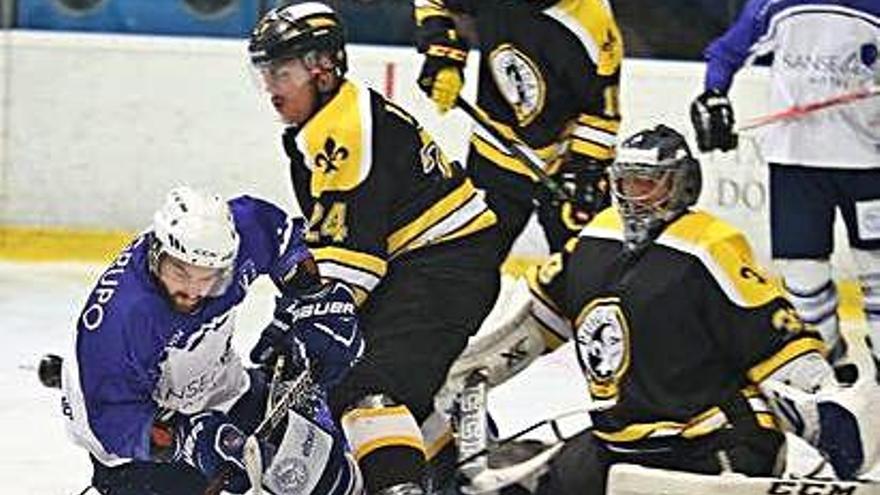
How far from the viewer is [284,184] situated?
6.77 metres

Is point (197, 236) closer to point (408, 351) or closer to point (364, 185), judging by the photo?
point (364, 185)

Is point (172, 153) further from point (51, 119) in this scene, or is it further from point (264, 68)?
point (264, 68)

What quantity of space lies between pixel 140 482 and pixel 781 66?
166 centimetres

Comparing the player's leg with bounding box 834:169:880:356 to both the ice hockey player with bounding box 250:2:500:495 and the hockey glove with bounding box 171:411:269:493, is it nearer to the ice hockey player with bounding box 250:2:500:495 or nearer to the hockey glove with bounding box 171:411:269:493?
the ice hockey player with bounding box 250:2:500:495

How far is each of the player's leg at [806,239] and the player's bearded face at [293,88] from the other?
1.23 m

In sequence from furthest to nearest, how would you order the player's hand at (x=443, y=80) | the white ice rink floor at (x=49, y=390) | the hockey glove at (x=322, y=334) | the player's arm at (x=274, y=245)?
1. the player's hand at (x=443, y=80)
2. the white ice rink floor at (x=49, y=390)
3. the player's arm at (x=274, y=245)
4. the hockey glove at (x=322, y=334)

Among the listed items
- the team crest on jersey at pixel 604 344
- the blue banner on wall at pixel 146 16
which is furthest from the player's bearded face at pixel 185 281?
the blue banner on wall at pixel 146 16

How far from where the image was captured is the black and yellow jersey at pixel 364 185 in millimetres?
3666

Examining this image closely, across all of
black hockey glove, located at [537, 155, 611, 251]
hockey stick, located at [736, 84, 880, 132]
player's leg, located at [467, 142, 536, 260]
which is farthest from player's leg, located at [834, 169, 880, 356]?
player's leg, located at [467, 142, 536, 260]

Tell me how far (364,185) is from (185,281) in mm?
399

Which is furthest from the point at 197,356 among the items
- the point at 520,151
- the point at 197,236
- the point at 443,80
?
the point at 520,151

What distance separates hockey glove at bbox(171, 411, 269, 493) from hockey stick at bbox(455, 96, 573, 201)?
4.47ft

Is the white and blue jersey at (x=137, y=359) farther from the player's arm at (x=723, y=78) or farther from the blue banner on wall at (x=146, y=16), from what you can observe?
the blue banner on wall at (x=146, y=16)

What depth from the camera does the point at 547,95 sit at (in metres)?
4.88
